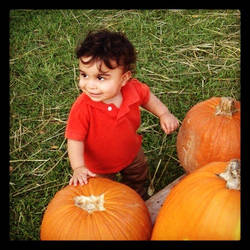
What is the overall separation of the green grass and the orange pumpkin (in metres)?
0.72

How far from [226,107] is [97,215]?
2.80ft

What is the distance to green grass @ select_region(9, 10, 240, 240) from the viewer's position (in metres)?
2.84

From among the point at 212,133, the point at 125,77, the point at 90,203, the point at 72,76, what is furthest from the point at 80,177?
the point at 72,76

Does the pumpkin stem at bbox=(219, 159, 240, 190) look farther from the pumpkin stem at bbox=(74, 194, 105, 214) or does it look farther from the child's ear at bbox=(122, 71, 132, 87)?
the child's ear at bbox=(122, 71, 132, 87)

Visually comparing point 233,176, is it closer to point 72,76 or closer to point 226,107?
point 226,107

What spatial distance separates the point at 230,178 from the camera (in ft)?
4.80

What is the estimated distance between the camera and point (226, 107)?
2006 mm

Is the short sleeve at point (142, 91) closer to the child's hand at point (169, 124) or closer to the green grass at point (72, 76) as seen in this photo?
the child's hand at point (169, 124)

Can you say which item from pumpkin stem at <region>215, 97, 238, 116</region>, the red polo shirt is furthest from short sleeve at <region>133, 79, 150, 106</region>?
pumpkin stem at <region>215, 97, 238, 116</region>

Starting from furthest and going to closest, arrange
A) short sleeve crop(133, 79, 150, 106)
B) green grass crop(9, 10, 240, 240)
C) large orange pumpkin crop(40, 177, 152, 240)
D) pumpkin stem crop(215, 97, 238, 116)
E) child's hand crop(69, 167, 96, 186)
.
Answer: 1. green grass crop(9, 10, 240, 240)
2. short sleeve crop(133, 79, 150, 106)
3. pumpkin stem crop(215, 97, 238, 116)
4. child's hand crop(69, 167, 96, 186)
5. large orange pumpkin crop(40, 177, 152, 240)

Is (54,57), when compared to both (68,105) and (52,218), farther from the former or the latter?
(52,218)
